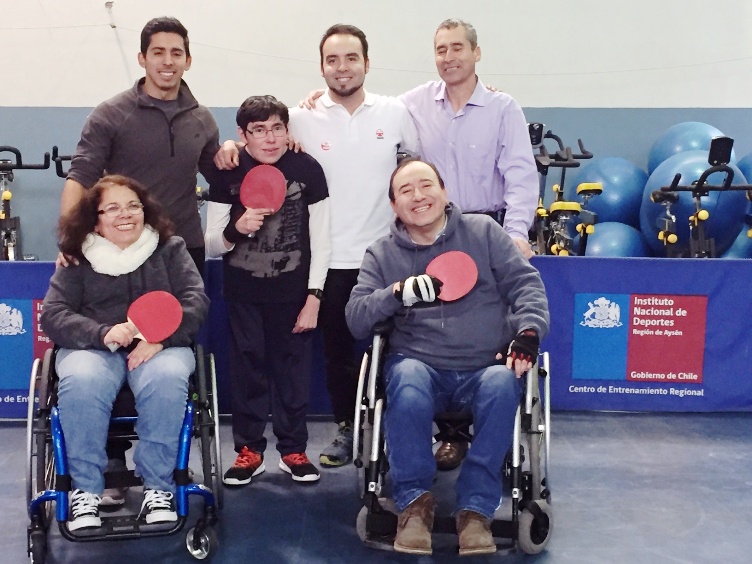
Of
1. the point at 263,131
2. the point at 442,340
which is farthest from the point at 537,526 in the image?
the point at 263,131

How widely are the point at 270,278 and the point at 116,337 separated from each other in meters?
0.64

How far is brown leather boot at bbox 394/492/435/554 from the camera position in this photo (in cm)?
220

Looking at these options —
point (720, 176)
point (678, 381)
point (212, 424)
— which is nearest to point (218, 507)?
point (212, 424)

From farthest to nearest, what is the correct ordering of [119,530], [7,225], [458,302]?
1. [7,225]
2. [458,302]
3. [119,530]

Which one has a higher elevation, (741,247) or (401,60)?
(401,60)

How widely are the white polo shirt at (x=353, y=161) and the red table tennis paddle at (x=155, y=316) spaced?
2.42ft

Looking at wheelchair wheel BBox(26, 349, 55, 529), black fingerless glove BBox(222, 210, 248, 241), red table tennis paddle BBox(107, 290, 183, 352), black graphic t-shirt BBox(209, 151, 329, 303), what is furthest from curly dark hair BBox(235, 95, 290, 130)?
wheelchair wheel BBox(26, 349, 55, 529)

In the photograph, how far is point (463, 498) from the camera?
224 centimetres

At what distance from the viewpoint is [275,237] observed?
2771mm

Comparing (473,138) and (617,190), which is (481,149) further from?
(617,190)

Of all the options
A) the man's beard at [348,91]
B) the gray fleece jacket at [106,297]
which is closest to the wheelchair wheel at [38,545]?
the gray fleece jacket at [106,297]

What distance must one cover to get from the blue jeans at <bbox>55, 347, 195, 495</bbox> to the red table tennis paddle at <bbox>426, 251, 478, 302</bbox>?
2.60 feet

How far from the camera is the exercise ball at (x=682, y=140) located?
611 centimetres

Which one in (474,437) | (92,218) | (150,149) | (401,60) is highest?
(401,60)
